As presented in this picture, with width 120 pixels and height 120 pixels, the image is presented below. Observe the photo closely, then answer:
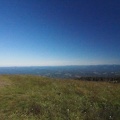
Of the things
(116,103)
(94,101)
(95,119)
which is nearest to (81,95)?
(94,101)

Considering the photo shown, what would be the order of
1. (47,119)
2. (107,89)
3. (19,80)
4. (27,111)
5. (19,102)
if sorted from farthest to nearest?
1. (19,80)
2. (107,89)
3. (19,102)
4. (27,111)
5. (47,119)

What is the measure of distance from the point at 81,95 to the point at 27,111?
6170 mm

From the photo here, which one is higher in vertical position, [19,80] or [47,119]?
[19,80]

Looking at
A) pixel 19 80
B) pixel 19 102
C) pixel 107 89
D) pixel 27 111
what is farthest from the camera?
pixel 19 80

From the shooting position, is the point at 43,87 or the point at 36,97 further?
the point at 43,87

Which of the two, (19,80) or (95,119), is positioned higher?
(19,80)

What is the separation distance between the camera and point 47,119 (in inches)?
629

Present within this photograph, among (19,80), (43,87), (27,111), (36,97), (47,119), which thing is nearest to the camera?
(47,119)

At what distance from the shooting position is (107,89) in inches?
949

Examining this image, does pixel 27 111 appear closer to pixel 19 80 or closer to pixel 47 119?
pixel 47 119

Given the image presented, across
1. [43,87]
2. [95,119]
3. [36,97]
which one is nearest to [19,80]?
[43,87]

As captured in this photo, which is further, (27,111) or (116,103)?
(116,103)

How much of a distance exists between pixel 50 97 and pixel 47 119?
4.62 meters

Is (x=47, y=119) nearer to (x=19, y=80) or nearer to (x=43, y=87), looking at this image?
(x=43, y=87)
